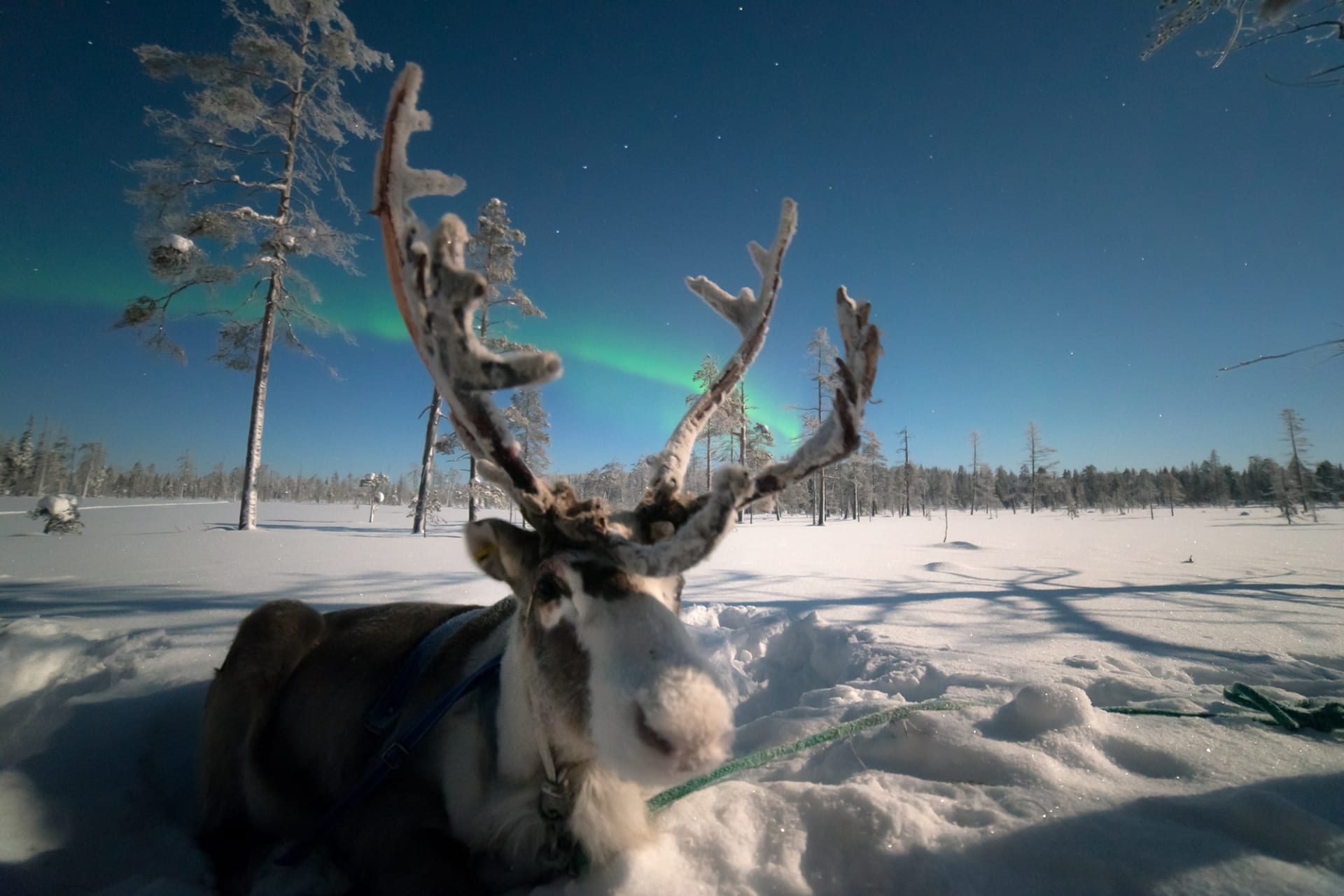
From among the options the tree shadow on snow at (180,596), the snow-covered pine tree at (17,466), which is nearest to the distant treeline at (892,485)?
the snow-covered pine tree at (17,466)

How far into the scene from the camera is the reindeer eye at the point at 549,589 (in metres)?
1.71

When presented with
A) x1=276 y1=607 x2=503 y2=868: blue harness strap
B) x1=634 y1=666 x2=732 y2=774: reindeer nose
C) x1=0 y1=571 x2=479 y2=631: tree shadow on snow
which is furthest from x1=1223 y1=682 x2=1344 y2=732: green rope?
x1=0 y1=571 x2=479 y2=631: tree shadow on snow

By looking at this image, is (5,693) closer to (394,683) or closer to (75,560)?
(394,683)

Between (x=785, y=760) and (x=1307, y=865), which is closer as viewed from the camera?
(x=1307, y=865)

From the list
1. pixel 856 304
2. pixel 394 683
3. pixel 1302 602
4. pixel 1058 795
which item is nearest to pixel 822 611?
pixel 1058 795

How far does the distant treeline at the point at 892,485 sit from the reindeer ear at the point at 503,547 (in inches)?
796

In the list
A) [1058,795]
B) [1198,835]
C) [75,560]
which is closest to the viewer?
[1198,835]

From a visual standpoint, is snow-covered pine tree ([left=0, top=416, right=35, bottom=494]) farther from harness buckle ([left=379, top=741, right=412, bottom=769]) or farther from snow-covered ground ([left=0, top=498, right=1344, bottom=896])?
harness buckle ([left=379, top=741, right=412, bottom=769])

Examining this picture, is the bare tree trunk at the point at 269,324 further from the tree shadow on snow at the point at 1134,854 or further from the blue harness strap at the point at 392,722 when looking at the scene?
the tree shadow on snow at the point at 1134,854

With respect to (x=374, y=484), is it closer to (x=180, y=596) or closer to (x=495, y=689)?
(x=180, y=596)

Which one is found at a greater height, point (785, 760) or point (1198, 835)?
point (1198, 835)

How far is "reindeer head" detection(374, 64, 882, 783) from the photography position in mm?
1342

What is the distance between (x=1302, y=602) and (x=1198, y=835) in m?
7.03

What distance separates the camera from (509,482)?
182cm
